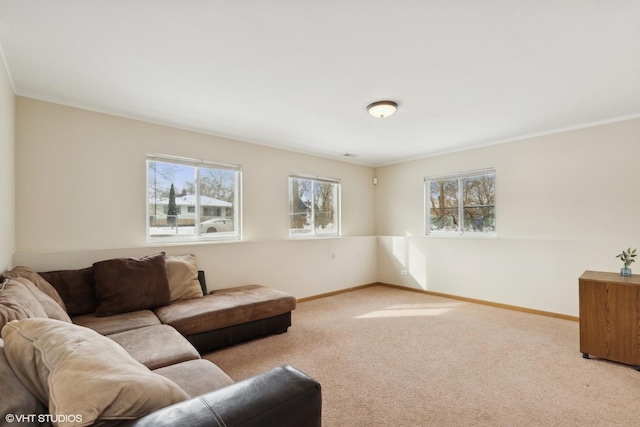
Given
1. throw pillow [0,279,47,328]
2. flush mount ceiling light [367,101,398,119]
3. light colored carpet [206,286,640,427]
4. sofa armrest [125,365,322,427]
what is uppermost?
flush mount ceiling light [367,101,398,119]

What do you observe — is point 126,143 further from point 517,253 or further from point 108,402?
point 517,253

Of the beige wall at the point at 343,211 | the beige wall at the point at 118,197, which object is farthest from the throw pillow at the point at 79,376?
the beige wall at the point at 118,197

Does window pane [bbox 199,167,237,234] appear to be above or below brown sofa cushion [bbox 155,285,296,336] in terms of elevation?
above

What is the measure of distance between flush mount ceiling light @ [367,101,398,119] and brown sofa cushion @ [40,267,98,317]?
3.16 m

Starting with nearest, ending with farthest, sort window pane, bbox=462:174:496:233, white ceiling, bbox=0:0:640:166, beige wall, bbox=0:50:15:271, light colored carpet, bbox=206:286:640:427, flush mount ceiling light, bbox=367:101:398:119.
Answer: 1. white ceiling, bbox=0:0:640:166
2. light colored carpet, bbox=206:286:640:427
3. beige wall, bbox=0:50:15:271
4. flush mount ceiling light, bbox=367:101:398:119
5. window pane, bbox=462:174:496:233

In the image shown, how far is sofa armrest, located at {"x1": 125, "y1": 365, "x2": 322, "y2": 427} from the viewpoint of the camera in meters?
0.84

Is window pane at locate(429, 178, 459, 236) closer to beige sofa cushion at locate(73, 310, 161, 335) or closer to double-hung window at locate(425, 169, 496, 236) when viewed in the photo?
double-hung window at locate(425, 169, 496, 236)

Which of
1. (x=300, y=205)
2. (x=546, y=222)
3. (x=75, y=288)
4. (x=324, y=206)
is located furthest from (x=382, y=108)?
(x=75, y=288)

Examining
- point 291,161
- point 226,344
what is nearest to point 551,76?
point 291,161

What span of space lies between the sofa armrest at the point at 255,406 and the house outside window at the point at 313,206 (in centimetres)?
380

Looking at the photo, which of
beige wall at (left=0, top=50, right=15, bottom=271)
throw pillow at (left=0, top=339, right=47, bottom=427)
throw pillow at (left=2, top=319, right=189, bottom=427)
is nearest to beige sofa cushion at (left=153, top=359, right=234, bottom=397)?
throw pillow at (left=2, top=319, right=189, bottom=427)

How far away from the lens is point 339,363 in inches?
103

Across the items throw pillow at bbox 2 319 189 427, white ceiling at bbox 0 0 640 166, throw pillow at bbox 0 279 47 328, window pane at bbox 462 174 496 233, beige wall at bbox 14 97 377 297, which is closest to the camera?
throw pillow at bbox 2 319 189 427

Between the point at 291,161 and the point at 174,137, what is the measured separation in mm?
1771
